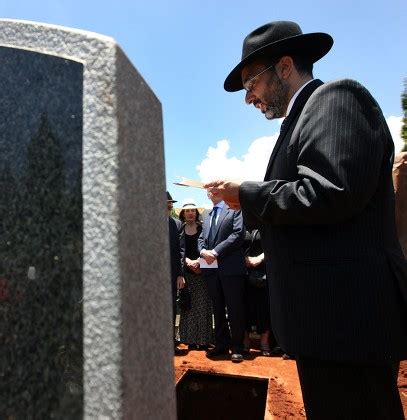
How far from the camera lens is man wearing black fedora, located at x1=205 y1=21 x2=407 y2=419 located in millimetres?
1317

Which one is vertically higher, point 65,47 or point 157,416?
point 65,47

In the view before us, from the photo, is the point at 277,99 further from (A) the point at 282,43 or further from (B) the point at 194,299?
(B) the point at 194,299

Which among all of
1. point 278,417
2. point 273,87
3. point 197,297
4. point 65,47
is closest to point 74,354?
point 65,47

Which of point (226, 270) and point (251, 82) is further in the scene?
point (226, 270)

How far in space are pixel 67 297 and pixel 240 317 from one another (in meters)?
4.30

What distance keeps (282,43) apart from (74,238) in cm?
130

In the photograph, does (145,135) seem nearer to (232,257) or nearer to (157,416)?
(157,416)

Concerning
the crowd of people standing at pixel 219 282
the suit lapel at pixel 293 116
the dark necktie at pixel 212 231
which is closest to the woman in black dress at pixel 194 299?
the crowd of people standing at pixel 219 282

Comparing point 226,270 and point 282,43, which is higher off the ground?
point 282,43

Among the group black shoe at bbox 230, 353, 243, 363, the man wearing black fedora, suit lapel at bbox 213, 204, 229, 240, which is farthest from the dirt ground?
the man wearing black fedora

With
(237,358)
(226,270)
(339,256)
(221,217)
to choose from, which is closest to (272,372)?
(237,358)

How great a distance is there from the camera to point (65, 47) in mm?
1084

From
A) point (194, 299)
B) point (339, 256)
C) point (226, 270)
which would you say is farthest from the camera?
point (194, 299)

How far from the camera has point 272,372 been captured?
439 centimetres
